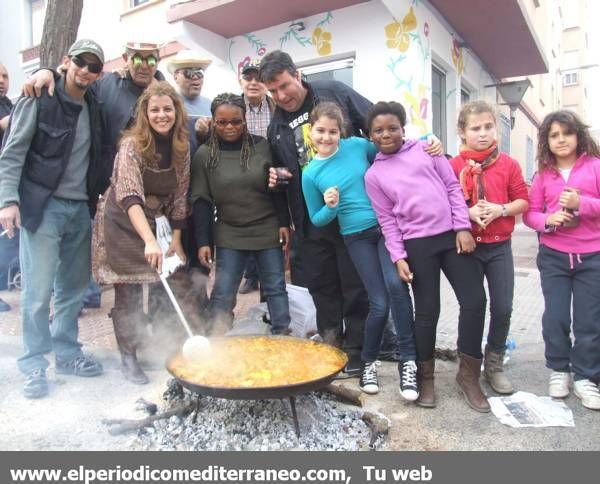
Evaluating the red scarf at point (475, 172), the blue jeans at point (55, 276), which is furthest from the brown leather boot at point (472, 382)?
the blue jeans at point (55, 276)

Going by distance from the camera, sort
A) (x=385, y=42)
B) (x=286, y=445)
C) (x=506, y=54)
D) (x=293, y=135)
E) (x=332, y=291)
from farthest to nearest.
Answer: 1. (x=506, y=54)
2. (x=385, y=42)
3. (x=332, y=291)
4. (x=293, y=135)
5. (x=286, y=445)

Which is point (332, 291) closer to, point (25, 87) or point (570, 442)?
point (570, 442)

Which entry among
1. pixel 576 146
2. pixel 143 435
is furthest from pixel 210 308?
pixel 576 146

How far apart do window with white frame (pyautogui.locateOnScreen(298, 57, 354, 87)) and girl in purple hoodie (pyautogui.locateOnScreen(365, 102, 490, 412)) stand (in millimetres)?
4184

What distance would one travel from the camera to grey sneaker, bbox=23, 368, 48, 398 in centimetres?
323

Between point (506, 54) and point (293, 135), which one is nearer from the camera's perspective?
point (293, 135)

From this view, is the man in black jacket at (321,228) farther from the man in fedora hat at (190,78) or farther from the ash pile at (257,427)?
the man in fedora hat at (190,78)

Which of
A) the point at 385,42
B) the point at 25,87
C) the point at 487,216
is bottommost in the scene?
the point at 487,216

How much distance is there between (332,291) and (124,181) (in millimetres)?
1685

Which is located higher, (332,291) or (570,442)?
(332,291)

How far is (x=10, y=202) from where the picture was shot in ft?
9.99

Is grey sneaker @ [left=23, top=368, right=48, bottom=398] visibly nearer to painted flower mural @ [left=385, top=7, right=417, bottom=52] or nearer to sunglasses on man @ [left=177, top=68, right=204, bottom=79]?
sunglasses on man @ [left=177, top=68, right=204, bottom=79]

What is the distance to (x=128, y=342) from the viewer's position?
3.57 meters

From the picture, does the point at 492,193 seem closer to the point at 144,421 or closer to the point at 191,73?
the point at 144,421
